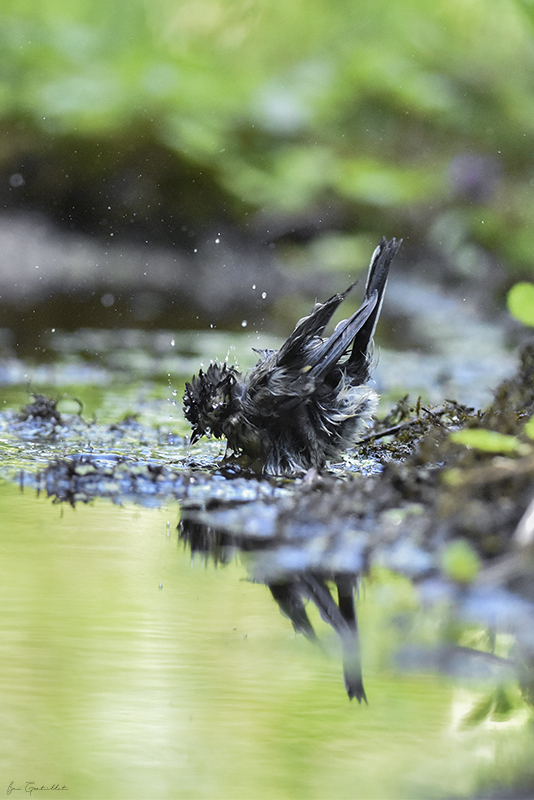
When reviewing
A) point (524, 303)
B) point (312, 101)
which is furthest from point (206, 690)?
point (312, 101)

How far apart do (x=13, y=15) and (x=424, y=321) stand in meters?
7.40

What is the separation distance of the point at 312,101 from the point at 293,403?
1074 centimetres

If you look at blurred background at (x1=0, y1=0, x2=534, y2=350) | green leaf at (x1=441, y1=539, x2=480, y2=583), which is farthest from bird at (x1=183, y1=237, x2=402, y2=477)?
blurred background at (x1=0, y1=0, x2=534, y2=350)

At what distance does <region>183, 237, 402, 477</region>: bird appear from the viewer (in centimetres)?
332

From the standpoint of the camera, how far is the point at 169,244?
38.2 ft

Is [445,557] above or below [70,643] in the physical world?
above

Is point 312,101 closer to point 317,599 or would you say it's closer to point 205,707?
point 317,599

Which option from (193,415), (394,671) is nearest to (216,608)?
(394,671)

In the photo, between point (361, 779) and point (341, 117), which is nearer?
point (361, 779)

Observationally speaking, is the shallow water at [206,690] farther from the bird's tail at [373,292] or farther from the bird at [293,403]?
the bird's tail at [373,292]

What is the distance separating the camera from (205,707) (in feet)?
4.78

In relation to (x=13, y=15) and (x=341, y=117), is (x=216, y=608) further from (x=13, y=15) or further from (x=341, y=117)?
(x=13, y=15)

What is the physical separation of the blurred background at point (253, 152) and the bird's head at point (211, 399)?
19.0ft

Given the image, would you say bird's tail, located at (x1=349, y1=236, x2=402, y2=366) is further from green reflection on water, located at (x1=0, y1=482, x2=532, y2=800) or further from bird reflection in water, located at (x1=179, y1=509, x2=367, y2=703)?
green reflection on water, located at (x1=0, y1=482, x2=532, y2=800)
